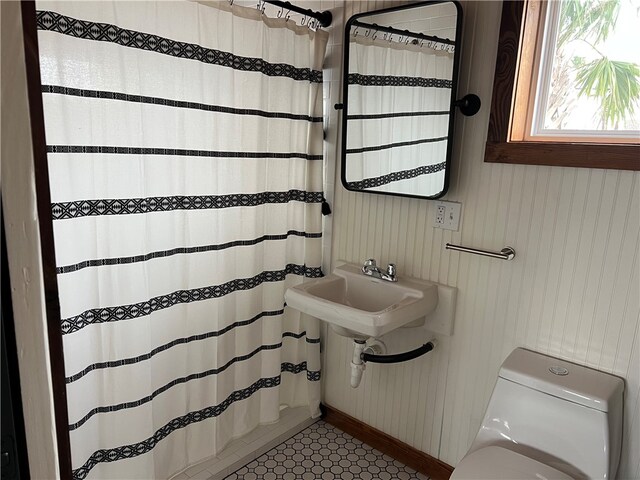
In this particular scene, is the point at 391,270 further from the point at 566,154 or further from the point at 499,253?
the point at 566,154

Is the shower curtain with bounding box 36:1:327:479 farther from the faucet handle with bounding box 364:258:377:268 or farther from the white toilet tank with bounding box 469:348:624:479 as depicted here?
the white toilet tank with bounding box 469:348:624:479

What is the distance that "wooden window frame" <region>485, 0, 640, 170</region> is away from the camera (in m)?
1.40

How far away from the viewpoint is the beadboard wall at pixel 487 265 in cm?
143

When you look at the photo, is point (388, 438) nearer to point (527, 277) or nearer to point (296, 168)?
point (527, 277)

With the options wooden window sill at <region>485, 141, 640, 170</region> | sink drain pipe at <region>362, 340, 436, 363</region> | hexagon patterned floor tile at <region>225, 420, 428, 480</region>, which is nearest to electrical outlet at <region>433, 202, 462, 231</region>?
wooden window sill at <region>485, 141, 640, 170</region>

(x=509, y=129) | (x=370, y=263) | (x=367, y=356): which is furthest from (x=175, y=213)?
(x=509, y=129)

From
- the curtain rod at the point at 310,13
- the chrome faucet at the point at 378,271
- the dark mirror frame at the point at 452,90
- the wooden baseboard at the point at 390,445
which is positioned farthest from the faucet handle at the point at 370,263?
the curtain rod at the point at 310,13

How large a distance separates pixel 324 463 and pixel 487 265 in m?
1.15

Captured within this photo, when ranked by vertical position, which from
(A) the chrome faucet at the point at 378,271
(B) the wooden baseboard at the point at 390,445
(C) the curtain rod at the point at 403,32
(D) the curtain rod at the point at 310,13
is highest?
(D) the curtain rod at the point at 310,13

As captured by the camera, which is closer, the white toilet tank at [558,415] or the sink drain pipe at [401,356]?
the white toilet tank at [558,415]

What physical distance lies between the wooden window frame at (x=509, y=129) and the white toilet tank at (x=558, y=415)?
67 cm

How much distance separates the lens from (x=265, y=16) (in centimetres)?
177

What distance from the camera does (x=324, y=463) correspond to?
204 centimetres

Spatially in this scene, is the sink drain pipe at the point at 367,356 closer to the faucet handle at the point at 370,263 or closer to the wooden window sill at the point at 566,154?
the faucet handle at the point at 370,263
